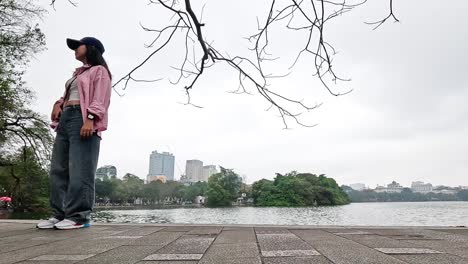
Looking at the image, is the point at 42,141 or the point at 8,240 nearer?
the point at 8,240

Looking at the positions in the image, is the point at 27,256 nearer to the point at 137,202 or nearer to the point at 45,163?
the point at 45,163

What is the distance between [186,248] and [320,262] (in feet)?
2.99

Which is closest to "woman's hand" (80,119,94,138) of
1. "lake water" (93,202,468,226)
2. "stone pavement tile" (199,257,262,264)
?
"stone pavement tile" (199,257,262,264)

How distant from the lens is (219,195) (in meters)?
77.9

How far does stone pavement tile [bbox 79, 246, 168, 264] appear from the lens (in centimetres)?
192

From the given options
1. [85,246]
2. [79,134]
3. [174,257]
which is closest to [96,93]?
[79,134]

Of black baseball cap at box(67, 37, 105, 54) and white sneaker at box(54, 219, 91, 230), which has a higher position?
black baseball cap at box(67, 37, 105, 54)

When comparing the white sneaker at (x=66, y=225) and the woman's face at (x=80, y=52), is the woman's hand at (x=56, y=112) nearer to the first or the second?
the woman's face at (x=80, y=52)

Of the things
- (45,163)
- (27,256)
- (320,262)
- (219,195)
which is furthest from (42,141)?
(219,195)

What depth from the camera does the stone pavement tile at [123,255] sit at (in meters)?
1.92

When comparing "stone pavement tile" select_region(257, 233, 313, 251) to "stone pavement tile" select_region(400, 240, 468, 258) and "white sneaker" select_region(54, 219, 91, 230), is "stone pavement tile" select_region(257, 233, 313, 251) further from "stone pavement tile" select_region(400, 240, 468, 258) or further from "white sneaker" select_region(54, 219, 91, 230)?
"white sneaker" select_region(54, 219, 91, 230)

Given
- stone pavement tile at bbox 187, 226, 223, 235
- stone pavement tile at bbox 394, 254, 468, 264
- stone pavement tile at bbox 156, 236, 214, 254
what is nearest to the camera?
stone pavement tile at bbox 394, 254, 468, 264

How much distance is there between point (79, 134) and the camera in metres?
3.66

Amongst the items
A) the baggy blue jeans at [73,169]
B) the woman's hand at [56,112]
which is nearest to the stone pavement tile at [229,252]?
the baggy blue jeans at [73,169]
